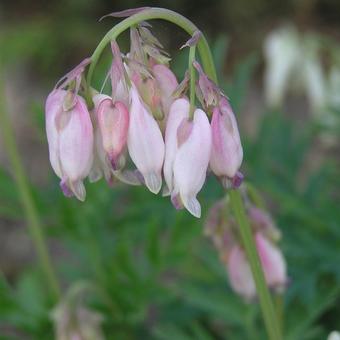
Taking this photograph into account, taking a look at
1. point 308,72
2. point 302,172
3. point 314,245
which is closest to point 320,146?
point 302,172

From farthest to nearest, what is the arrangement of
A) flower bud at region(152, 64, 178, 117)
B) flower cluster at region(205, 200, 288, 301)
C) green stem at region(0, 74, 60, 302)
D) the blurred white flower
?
the blurred white flower, green stem at region(0, 74, 60, 302), flower cluster at region(205, 200, 288, 301), flower bud at region(152, 64, 178, 117)

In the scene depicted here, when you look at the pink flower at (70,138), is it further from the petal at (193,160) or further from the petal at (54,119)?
the petal at (193,160)

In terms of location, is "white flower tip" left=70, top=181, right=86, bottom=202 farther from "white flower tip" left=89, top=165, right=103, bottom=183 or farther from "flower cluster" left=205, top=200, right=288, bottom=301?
"flower cluster" left=205, top=200, right=288, bottom=301

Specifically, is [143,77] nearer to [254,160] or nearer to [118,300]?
[118,300]

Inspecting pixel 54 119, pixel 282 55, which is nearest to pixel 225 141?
pixel 54 119

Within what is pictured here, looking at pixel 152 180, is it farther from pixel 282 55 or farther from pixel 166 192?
pixel 282 55

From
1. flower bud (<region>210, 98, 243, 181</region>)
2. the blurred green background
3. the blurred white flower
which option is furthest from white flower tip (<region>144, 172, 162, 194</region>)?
the blurred white flower
